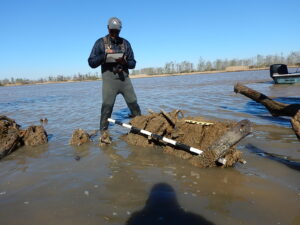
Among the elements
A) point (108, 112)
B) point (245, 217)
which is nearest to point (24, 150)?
point (108, 112)

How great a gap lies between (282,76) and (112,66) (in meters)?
15.6

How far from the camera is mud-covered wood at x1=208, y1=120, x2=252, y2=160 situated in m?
3.27

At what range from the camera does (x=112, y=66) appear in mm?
5844

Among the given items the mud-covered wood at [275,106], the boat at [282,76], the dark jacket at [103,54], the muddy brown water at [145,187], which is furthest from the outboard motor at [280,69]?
the dark jacket at [103,54]

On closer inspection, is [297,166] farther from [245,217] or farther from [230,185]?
[245,217]

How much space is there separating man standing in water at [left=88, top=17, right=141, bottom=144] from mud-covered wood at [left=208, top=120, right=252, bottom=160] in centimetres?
280

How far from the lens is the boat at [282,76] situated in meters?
17.3

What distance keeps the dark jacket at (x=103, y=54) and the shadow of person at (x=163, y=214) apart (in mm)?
3557

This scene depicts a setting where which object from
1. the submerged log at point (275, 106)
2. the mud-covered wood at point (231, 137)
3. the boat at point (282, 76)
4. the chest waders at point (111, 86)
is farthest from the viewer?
the boat at point (282, 76)

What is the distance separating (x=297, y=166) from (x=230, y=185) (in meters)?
1.21

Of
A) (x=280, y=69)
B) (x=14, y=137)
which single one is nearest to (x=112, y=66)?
(x=14, y=137)

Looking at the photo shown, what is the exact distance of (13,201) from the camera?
2.98 metres

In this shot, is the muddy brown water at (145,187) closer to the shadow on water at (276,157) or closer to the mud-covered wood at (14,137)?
the shadow on water at (276,157)

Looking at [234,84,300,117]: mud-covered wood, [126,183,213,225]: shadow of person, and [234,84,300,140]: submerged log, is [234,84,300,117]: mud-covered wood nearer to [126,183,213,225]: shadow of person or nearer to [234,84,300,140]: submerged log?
[234,84,300,140]: submerged log
